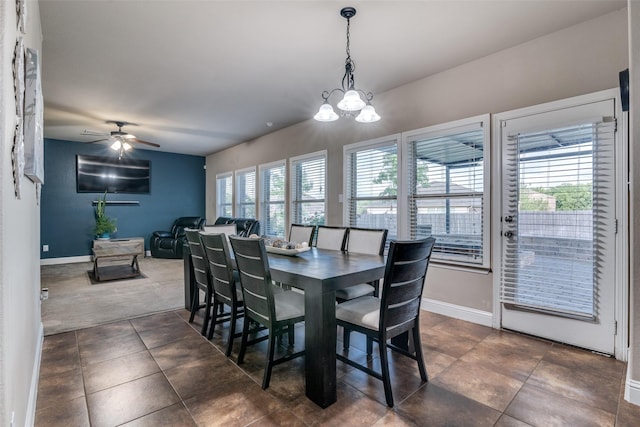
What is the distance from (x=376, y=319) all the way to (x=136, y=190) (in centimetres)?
740

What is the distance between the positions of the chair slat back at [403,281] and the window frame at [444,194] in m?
1.42

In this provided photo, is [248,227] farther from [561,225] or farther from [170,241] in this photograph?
[561,225]

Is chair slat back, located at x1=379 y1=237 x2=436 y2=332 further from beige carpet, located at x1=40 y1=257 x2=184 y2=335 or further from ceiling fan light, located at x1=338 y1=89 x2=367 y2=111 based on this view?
beige carpet, located at x1=40 y1=257 x2=184 y2=335

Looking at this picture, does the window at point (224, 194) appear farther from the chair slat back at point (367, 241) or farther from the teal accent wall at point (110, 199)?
the chair slat back at point (367, 241)

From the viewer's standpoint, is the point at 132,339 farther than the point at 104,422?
Yes

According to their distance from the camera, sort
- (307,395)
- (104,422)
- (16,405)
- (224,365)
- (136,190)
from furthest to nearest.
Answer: (136,190) → (224,365) → (307,395) → (104,422) → (16,405)

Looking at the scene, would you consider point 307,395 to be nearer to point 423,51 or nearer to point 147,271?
point 423,51

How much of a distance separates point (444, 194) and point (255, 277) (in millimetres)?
2295

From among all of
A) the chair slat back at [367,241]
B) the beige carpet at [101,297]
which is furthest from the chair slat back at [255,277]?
the beige carpet at [101,297]

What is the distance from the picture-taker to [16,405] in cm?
124

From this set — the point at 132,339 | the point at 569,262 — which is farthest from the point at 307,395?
the point at 569,262

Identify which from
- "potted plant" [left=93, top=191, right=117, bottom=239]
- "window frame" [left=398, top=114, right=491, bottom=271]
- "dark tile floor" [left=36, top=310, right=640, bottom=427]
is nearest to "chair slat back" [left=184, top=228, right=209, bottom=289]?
"dark tile floor" [left=36, top=310, right=640, bottom=427]

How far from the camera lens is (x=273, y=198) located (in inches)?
236

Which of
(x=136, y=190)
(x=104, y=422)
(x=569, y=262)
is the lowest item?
(x=104, y=422)
